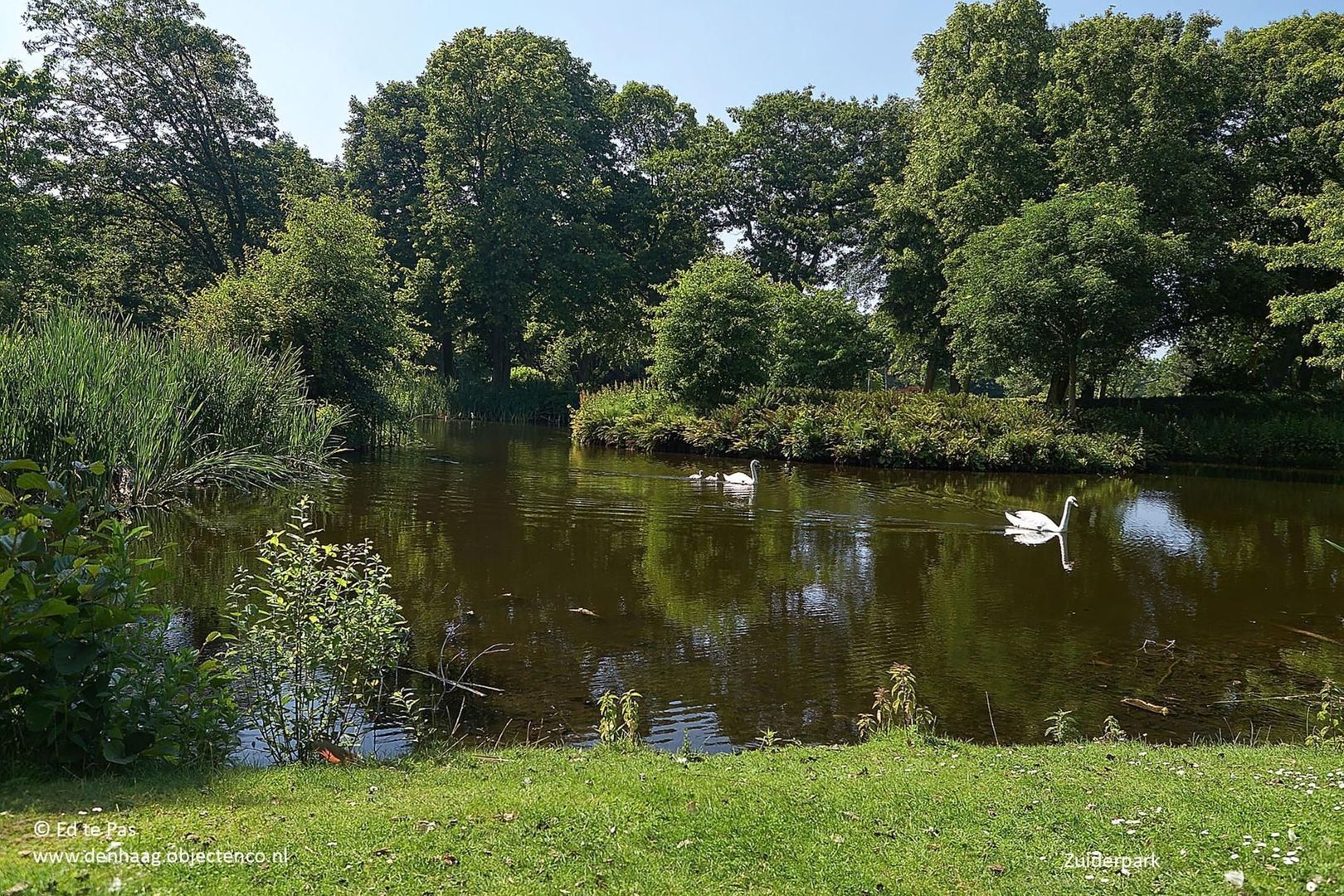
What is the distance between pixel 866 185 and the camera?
43.3 m

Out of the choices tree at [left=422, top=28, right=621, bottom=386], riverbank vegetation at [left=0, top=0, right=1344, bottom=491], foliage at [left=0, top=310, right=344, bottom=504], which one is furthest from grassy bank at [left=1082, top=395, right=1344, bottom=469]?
tree at [left=422, top=28, right=621, bottom=386]

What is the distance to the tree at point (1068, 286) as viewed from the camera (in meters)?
25.1

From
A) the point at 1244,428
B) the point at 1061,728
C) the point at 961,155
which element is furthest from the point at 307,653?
the point at 961,155

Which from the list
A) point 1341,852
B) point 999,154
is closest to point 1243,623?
point 1341,852

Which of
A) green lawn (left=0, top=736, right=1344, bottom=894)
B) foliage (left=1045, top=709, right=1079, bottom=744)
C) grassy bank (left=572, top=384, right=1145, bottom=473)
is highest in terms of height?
grassy bank (left=572, top=384, right=1145, bottom=473)

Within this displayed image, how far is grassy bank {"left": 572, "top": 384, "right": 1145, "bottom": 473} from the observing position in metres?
24.1

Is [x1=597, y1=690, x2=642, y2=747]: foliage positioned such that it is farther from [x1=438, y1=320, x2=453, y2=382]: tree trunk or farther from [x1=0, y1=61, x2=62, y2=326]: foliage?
[x1=438, y1=320, x2=453, y2=382]: tree trunk

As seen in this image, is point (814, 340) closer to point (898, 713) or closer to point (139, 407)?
point (139, 407)

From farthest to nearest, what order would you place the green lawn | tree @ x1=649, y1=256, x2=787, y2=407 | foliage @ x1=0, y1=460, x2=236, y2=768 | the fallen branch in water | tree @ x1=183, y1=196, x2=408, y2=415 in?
tree @ x1=649, y1=256, x2=787, y2=407 → tree @ x1=183, y1=196, x2=408, y2=415 → the fallen branch in water → foliage @ x1=0, y1=460, x2=236, y2=768 → the green lawn

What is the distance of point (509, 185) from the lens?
41688mm

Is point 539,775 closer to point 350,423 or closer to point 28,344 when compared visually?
point 28,344

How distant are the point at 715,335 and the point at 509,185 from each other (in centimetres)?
1941

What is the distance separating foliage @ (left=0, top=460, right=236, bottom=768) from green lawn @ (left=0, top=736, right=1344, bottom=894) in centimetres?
28

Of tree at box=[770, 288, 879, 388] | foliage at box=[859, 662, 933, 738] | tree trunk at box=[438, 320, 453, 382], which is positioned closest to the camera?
foliage at box=[859, 662, 933, 738]
